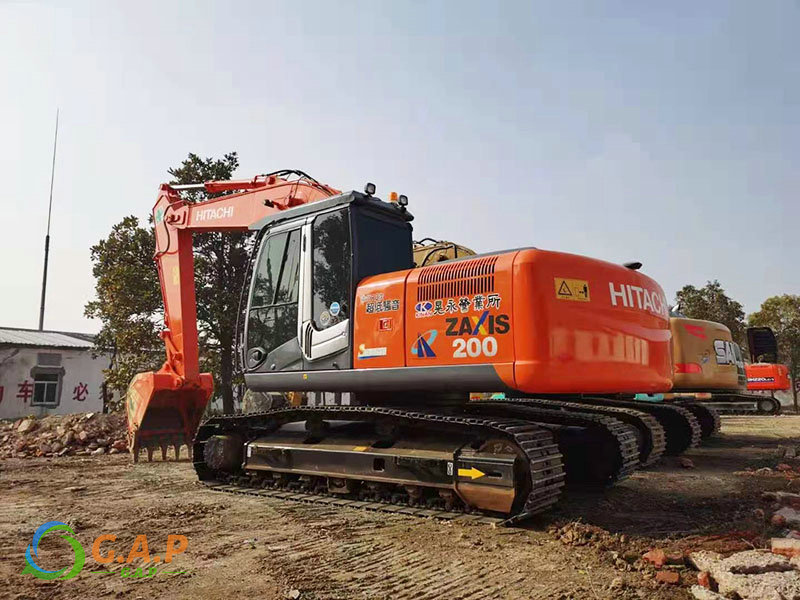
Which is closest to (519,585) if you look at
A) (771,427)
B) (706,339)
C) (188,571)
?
(188,571)

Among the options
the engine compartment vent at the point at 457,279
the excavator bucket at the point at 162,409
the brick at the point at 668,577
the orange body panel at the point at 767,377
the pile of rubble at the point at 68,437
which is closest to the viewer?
the brick at the point at 668,577

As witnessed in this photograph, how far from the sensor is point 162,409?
373 inches

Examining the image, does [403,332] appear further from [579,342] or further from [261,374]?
[261,374]

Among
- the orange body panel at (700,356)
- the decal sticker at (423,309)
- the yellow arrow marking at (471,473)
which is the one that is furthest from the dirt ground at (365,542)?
the orange body panel at (700,356)

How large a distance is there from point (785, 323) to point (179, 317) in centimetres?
3541

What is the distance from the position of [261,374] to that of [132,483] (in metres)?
2.45

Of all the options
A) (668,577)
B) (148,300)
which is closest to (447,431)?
(668,577)

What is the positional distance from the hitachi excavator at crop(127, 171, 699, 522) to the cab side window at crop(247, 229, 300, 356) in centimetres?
2

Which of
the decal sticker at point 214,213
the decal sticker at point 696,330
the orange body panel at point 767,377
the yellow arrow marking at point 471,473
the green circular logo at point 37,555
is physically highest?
the decal sticker at point 214,213

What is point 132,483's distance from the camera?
7688mm

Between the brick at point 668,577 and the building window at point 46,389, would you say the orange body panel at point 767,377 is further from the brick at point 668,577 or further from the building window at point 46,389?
the building window at point 46,389

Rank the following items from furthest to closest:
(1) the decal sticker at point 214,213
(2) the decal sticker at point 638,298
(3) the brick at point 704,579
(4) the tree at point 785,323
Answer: (4) the tree at point 785,323
(1) the decal sticker at point 214,213
(2) the decal sticker at point 638,298
(3) the brick at point 704,579

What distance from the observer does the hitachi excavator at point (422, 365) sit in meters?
5.07

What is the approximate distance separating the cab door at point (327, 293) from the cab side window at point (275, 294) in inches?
7.8
